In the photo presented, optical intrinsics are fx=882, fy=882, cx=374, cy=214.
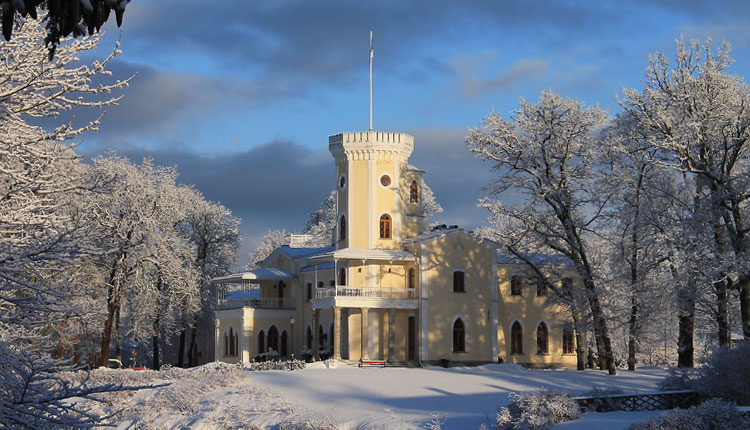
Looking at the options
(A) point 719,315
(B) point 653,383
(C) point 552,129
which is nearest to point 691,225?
(A) point 719,315

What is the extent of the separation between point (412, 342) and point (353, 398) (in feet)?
51.8

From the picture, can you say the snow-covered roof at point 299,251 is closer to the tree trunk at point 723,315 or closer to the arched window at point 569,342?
the arched window at point 569,342

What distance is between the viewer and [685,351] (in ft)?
125

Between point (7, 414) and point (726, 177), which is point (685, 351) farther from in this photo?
point (7, 414)

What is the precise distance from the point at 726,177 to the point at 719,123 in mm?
2175

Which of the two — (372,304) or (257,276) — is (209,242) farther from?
(372,304)

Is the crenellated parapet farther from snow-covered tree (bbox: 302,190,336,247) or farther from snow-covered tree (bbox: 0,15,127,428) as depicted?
snow-covered tree (bbox: 0,15,127,428)

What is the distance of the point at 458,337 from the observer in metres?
44.7

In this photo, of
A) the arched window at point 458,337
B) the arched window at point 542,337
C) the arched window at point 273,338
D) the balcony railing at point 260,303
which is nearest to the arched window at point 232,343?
the balcony railing at point 260,303

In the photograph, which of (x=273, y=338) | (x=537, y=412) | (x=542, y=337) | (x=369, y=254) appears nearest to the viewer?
(x=537, y=412)

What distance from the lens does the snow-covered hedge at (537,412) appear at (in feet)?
74.0

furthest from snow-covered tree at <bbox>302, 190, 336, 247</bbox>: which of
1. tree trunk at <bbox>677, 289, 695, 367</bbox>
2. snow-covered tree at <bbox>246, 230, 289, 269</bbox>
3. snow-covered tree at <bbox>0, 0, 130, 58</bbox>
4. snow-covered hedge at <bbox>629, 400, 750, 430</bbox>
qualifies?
snow-covered tree at <bbox>0, 0, 130, 58</bbox>

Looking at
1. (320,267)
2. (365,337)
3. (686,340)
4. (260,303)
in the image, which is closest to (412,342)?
(365,337)

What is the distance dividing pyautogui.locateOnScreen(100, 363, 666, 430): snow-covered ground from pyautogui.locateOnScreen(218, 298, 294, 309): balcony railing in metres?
13.4
